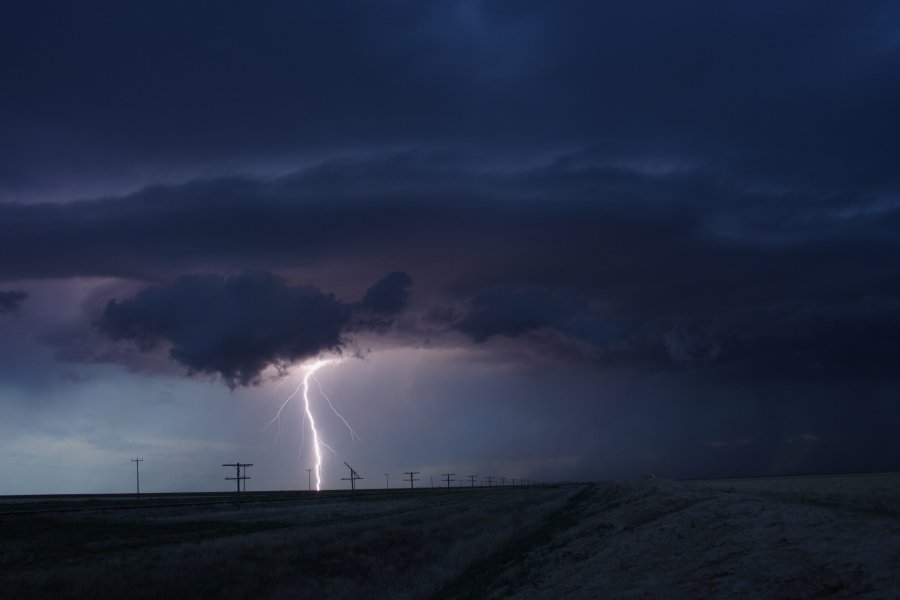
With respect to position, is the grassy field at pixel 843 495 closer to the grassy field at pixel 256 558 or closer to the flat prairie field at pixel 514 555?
the flat prairie field at pixel 514 555

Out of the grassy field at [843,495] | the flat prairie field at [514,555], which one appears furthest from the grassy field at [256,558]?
the grassy field at [843,495]

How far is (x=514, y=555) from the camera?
31.0 metres

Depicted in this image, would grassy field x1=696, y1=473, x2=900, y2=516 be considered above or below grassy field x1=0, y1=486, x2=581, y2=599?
above

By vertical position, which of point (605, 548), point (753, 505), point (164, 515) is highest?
point (753, 505)

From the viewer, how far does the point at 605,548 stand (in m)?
23.4

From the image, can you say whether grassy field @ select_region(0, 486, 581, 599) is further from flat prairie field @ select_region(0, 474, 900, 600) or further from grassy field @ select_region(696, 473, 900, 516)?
grassy field @ select_region(696, 473, 900, 516)

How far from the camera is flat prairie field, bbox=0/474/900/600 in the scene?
13977 mm

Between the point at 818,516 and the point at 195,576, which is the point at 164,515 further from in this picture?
the point at 818,516

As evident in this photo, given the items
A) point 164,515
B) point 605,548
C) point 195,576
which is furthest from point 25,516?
point 605,548

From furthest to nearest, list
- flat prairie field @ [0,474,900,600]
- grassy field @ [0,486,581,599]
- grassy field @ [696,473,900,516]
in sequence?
grassy field @ [0,486,581,599] → grassy field @ [696,473,900,516] → flat prairie field @ [0,474,900,600]

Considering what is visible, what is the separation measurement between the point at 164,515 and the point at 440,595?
2161 inches

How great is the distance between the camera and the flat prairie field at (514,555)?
13977 millimetres

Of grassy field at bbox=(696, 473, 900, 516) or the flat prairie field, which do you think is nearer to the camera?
the flat prairie field

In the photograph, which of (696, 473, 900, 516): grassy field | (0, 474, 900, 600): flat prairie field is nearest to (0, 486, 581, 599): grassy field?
(0, 474, 900, 600): flat prairie field
